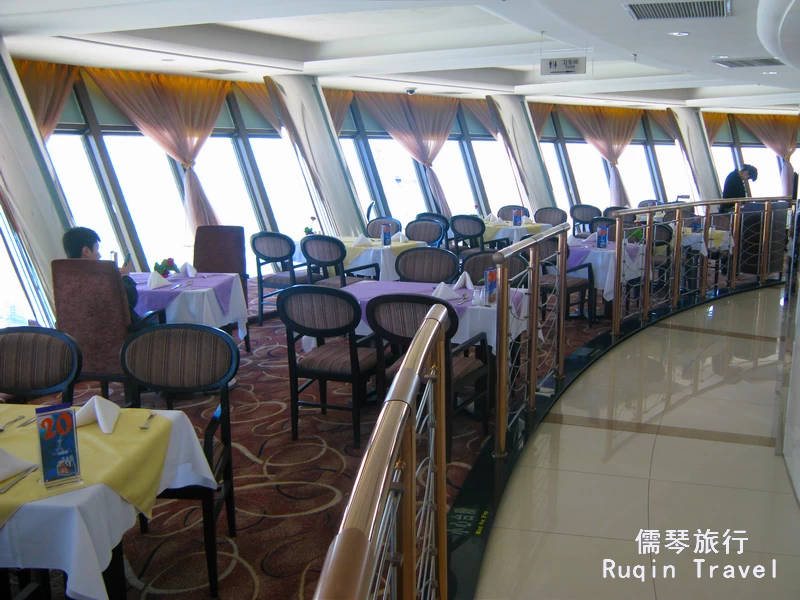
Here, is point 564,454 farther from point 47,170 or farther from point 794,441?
point 47,170

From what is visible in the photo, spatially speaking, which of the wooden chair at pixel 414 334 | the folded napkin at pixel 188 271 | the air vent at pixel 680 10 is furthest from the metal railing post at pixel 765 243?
the folded napkin at pixel 188 271

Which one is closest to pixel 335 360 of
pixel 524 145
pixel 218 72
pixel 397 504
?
pixel 397 504

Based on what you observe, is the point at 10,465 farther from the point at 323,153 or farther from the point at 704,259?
the point at 323,153

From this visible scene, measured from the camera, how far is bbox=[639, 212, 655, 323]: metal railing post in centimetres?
566

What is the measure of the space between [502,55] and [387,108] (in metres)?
3.77

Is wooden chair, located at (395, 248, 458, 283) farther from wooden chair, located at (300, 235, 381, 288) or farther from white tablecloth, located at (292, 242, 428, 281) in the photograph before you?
white tablecloth, located at (292, 242, 428, 281)

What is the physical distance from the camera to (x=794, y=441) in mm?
3195

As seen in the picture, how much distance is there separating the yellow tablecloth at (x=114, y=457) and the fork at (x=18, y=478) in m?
0.01

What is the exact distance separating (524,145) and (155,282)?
9452mm

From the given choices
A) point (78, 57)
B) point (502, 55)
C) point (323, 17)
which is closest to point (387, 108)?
point (502, 55)

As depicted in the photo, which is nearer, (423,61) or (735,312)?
(735,312)

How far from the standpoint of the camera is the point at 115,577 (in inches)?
76.8

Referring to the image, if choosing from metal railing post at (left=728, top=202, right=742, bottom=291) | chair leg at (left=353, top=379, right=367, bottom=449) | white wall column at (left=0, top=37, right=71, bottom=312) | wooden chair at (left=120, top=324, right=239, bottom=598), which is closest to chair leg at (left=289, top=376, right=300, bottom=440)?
chair leg at (left=353, top=379, right=367, bottom=449)

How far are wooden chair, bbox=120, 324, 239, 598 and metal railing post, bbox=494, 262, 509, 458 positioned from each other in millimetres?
1127
